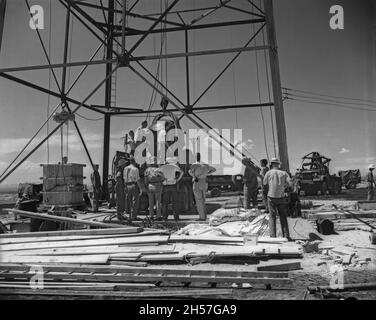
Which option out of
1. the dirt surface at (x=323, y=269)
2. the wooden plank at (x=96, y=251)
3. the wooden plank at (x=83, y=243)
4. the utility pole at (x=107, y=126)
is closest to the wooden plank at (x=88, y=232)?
the wooden plank at (x=83, y=243)

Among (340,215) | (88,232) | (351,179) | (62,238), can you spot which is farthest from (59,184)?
(351,179)

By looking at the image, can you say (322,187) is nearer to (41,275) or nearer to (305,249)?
(305,249)

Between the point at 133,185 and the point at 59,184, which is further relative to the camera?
the point at 59,184

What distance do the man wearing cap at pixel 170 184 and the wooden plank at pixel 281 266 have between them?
550 cm

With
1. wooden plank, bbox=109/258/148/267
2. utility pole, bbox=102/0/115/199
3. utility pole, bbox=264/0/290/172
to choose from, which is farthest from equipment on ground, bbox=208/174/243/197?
wooden plank, bbox=109/258/148/267

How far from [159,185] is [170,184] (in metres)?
0.40

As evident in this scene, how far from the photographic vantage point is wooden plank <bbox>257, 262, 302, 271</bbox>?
634cm

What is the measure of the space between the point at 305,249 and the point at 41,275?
5160 millimetres

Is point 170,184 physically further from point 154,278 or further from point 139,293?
point 139,293

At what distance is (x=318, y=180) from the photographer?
86.5ft

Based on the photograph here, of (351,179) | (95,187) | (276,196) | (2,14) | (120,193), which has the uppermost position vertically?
(2,14)

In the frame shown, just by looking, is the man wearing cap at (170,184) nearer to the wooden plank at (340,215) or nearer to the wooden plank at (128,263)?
the wooden plank at (340,215)

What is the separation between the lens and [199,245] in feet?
26.0
